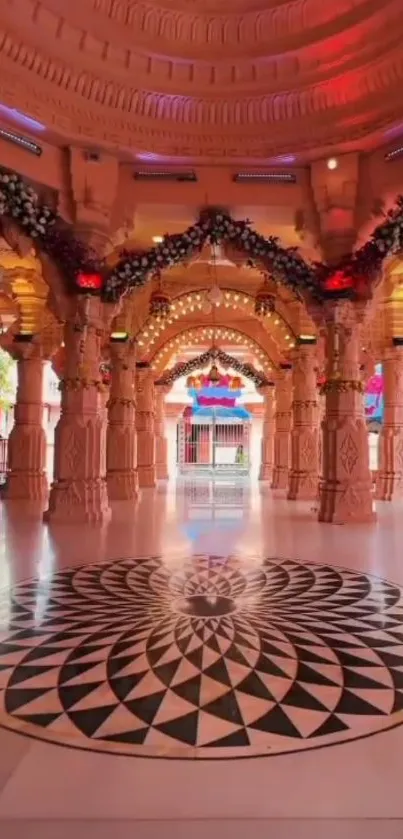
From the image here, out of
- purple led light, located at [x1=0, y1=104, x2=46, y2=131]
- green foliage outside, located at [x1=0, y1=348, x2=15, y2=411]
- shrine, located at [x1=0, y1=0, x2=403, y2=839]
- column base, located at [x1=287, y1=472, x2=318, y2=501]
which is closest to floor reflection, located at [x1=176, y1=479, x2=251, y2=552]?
shrine, located at [x1=0, y1=0, x2=403, y2=839]

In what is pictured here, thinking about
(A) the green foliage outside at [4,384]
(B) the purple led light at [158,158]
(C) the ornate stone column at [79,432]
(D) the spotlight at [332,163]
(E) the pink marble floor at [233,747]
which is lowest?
(E) the pink marble floor at [233,747]

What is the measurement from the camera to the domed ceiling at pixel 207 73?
5648mm

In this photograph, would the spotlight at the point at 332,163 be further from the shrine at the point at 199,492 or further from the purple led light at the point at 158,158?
the purple led light at the point at 158,158

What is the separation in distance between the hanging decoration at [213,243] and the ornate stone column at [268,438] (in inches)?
413

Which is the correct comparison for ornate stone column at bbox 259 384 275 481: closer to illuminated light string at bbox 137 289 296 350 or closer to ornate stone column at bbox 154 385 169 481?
ornate stone column at bbox 154 385 169 481

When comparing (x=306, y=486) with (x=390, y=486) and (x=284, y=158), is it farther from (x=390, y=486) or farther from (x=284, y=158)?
(x=284, y=158)

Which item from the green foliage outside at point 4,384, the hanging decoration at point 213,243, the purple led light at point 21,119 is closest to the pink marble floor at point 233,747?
the hanging decoration at point 213,243

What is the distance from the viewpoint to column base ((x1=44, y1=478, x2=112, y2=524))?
6840mm

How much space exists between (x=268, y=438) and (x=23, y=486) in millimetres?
10376

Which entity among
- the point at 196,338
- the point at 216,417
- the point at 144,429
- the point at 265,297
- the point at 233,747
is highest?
the point at 196,338

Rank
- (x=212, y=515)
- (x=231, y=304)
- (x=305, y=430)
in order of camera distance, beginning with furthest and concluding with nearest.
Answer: (x=231, y=304) → (x=305, y=430) → (x=212, y=515)

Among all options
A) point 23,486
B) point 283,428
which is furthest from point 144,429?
point 23,486

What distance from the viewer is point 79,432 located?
6.92 meters

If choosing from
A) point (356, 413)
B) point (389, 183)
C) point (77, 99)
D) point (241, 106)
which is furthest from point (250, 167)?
point (356, 413)
